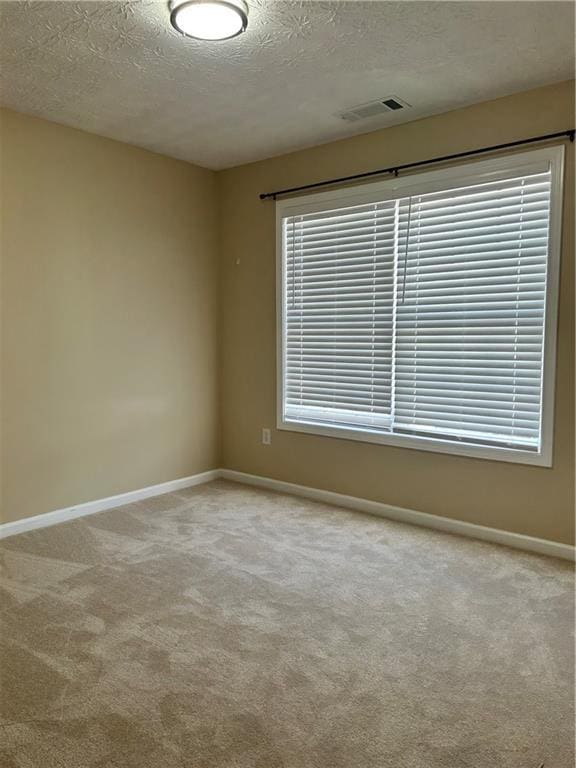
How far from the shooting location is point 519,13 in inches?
92.5

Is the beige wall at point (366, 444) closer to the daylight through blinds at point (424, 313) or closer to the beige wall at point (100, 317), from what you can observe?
the daylight through blinds at point (424, 313)

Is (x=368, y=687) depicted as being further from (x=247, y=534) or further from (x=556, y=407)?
(x=556, y=407)

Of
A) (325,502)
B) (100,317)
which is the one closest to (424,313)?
A: (325,502)

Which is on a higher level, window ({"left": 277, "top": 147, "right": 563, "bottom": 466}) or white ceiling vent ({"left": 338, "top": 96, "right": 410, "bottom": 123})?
white ceiling vent ({"left": 338, "top": 96, "right": 410, "bottom": 123})

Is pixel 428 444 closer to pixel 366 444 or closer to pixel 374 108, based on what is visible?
pixel 366 444

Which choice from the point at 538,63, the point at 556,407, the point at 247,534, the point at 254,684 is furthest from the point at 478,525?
the point at 538,63

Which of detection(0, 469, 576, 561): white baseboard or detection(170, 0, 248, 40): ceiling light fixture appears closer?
detection(170, 0, 248, 40): ceiling light fixture

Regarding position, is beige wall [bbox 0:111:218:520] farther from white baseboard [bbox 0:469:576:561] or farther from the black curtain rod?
the black curtain rod

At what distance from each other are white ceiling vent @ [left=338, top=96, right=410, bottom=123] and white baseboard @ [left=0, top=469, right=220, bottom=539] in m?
2.95

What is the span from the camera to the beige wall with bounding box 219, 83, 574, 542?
3129 mm

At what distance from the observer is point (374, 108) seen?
11.1 feet

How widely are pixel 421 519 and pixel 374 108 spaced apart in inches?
102

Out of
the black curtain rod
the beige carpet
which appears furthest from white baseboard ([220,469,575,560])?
the black curtain rod

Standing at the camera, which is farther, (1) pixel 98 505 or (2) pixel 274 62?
(1) pixel 98 505
